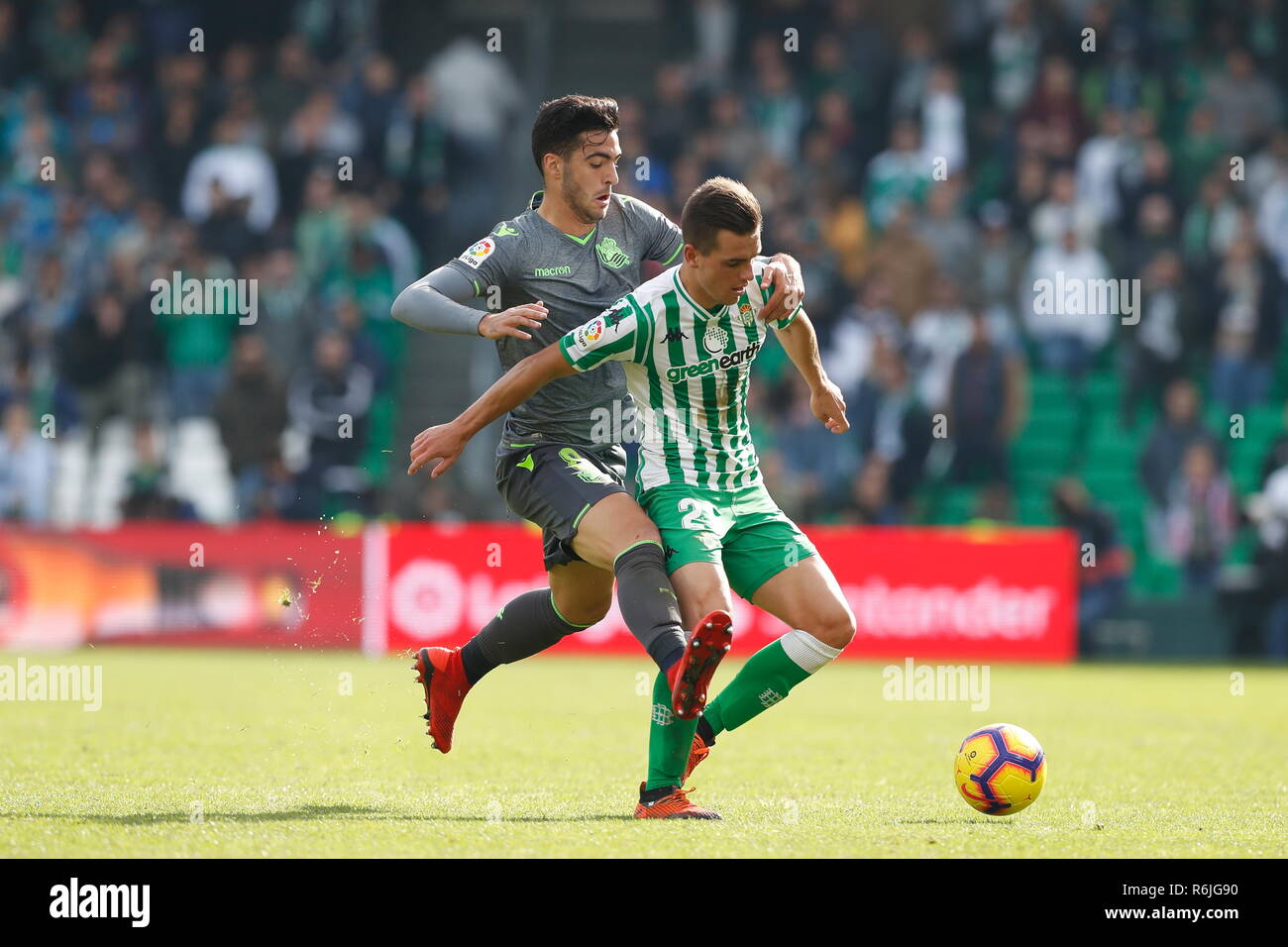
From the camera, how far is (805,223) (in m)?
18.0

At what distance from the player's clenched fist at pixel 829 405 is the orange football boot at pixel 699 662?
Result: 1.45 m

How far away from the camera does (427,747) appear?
28.7 feet

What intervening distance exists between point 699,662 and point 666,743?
2.10ft

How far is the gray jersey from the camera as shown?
7.04 m

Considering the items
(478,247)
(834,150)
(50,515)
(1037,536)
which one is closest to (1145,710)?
(1037,536)

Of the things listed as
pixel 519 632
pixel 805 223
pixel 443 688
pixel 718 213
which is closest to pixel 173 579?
pixel 805 223

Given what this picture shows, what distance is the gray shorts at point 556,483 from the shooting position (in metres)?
6.79

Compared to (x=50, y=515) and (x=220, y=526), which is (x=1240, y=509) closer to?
(x=220, y=526)

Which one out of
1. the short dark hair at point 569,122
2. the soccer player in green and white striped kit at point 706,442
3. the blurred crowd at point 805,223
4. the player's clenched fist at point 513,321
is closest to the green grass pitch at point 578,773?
the soccer player in green and white striped kit at point 706,442

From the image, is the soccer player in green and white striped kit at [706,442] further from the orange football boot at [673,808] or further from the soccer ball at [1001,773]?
the soccer ball at [1001,773]
